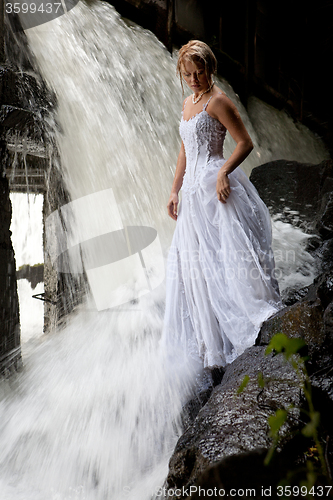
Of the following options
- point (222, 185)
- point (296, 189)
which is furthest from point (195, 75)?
point (296, 189)

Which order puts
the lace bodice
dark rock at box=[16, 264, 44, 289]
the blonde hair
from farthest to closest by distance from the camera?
1. dark rock at box=[16, 264, 44, 289]
2. the lace bodice
3. the blonde hair

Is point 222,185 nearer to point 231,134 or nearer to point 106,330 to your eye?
point 231,134

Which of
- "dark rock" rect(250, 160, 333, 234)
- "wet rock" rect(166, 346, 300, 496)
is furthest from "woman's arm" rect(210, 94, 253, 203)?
"dark rock" rect(250, 160, 333, 234)

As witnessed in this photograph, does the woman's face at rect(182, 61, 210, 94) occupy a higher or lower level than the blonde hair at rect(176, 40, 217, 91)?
lower

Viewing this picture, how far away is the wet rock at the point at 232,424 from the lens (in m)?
1.45

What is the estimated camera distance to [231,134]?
→ 249 centimetres

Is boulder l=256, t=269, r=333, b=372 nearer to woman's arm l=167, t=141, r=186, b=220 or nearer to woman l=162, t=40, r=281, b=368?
woman l=162, t=40, r=281, b=368

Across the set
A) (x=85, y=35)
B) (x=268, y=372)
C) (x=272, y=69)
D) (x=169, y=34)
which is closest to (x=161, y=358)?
(x=268, y=372)

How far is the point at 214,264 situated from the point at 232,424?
1216 millimetres

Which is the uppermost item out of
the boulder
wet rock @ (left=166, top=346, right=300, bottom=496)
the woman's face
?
the woman's face

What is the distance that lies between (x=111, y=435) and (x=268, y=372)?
1117 mm

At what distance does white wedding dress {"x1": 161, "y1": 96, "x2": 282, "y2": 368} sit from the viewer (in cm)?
248

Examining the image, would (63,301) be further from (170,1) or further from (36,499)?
(170,1)

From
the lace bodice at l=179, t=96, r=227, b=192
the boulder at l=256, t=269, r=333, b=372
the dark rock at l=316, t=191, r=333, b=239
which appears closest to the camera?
the boulder at l=256, t=269, r=333, b=372
